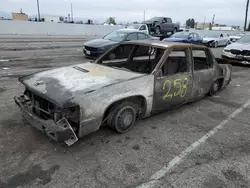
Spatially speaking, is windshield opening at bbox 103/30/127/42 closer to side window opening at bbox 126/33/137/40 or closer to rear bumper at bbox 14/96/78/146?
side window opening at bbox 126/33/137/40

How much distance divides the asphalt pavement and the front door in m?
0.38

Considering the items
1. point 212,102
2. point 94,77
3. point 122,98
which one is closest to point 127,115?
point 122,98

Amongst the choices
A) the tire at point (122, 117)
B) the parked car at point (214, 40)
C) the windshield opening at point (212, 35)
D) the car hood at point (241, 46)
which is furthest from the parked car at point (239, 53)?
the windshield opening at point (212, 35)

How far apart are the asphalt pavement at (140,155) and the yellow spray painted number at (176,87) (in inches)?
19.4

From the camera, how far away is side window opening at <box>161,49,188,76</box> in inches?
154

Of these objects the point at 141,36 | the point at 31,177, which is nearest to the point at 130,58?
the point at 31,177

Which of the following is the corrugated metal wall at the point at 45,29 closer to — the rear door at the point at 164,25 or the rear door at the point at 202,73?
the rear door at the point at 164,25

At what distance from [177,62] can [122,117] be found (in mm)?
1831

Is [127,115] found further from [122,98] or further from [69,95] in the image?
[69,95]

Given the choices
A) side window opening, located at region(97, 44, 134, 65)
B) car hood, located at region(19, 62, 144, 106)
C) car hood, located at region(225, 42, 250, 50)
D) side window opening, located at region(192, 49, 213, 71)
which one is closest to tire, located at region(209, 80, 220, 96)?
side window opening, located at region(192, 49, 213, 71)

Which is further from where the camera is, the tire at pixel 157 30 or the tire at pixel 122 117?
the tire at pixel 157 30

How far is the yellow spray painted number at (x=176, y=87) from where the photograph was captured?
3.73 m

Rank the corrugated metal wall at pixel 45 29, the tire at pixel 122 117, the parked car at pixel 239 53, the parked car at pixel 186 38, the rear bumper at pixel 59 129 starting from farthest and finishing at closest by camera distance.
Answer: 1. the corrugated metal wall at pixel 45 29
2. the parked car at pixel 186 38
3. the parked car at pixel 239 53
4. the tire at pixel 122 117
5. the rear bumper at pixel 59 129

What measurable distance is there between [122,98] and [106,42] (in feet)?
23.8
